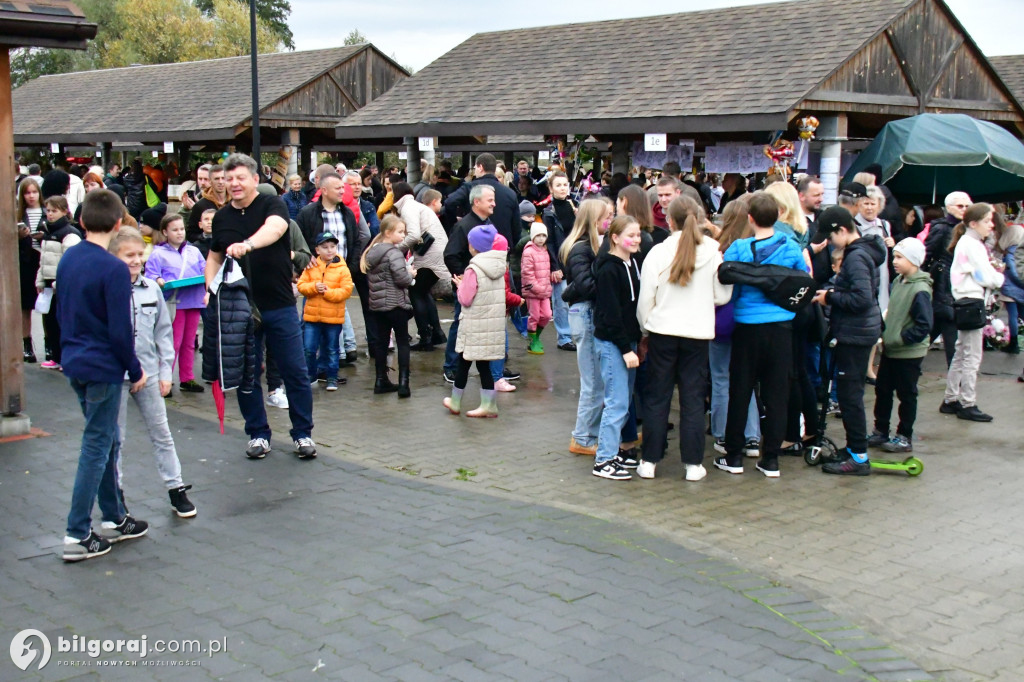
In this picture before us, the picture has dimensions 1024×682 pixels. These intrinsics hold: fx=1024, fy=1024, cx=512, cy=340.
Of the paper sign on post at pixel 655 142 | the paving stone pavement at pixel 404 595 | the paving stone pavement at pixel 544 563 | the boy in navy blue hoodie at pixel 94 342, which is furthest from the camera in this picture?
the paper sign on post at pixel 655 142

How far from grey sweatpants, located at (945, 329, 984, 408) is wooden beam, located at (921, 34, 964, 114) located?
7613 mm

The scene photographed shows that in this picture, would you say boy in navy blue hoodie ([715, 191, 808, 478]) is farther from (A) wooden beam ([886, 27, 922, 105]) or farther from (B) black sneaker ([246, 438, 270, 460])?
(A) wooden beam ([886, 27, 922, 105])

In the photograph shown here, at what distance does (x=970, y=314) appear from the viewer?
29.1 ft

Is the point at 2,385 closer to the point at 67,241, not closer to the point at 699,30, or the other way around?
the point at 67,241

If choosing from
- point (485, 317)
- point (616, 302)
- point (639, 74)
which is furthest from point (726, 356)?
point (639, 74)

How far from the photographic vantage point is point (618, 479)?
715cm

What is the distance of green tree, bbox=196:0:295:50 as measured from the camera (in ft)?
263

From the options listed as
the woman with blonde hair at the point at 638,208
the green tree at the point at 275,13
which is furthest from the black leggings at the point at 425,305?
the green tree at the point at 275,13

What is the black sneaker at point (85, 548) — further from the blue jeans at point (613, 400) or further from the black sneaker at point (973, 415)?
the black sneaker at point (973, 415)

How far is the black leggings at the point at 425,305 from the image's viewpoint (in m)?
10.8

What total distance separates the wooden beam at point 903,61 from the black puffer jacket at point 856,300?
27.3 ft

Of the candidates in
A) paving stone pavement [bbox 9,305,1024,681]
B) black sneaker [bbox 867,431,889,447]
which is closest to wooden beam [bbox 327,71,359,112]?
paving stone pavement [bbox 9,305,1024,681]

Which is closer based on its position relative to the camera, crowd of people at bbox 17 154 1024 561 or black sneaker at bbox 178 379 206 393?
crowd of people at bbox 17 154 1024 561

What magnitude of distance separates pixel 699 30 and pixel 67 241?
426 inches
